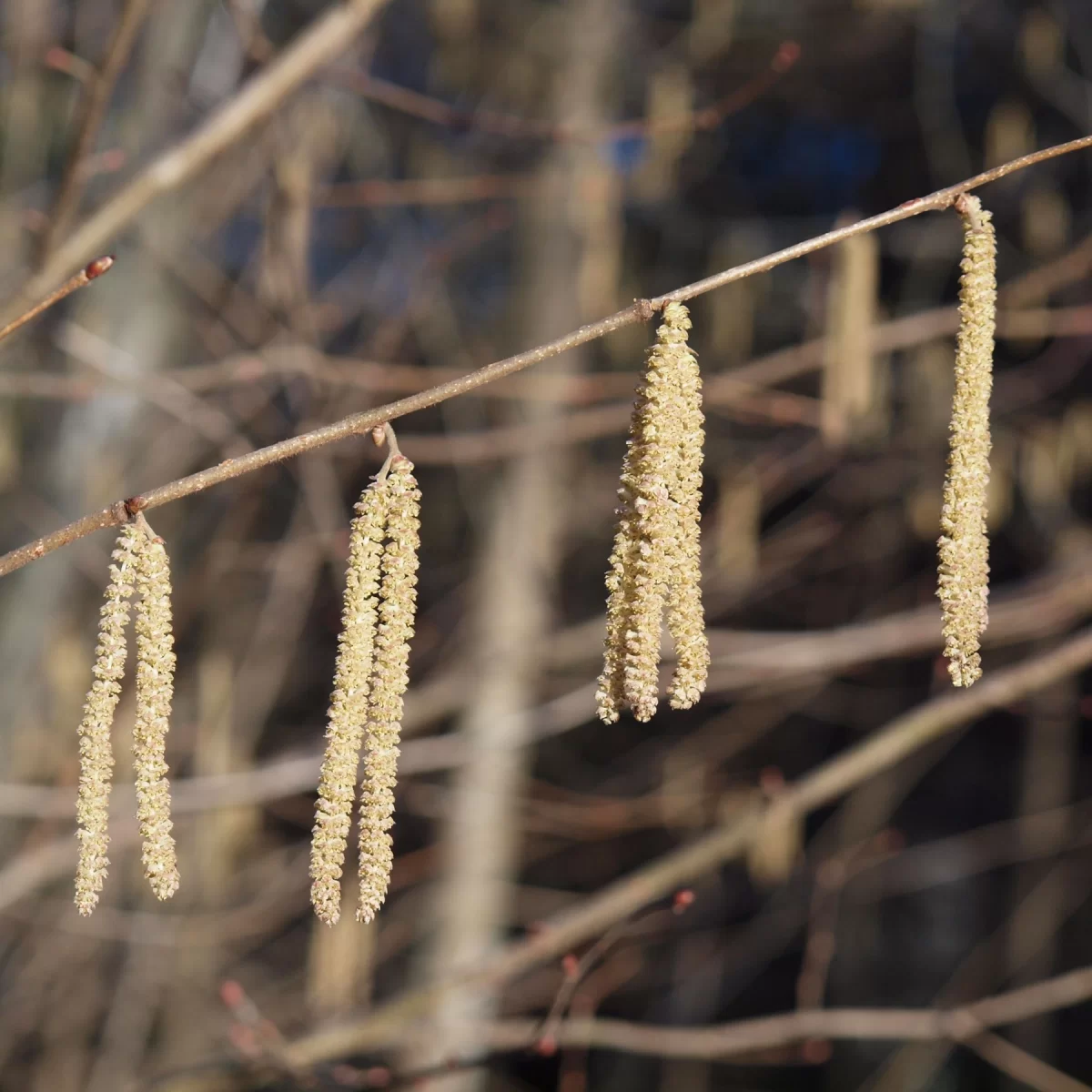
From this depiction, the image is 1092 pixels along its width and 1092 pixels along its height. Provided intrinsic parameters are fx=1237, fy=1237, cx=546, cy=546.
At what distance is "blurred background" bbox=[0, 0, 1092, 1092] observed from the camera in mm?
2191

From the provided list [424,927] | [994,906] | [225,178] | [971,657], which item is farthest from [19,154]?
[994,906]

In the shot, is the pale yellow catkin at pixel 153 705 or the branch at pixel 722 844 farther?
the branch at pixel 722 844

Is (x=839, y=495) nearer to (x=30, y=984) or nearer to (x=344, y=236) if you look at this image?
(x=344, y=236)

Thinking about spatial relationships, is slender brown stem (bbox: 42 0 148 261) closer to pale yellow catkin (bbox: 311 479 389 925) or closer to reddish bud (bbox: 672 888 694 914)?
pale yellow catkin (bbox: 311 479 389 925)

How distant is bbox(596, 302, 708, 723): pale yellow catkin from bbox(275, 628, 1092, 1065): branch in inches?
35.5

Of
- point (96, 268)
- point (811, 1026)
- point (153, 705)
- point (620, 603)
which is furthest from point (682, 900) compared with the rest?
point (96, 268)

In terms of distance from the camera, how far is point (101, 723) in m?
0.91

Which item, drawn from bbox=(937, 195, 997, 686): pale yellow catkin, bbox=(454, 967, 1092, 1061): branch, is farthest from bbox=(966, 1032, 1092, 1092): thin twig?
bbox=(937, 195, 997, 686): pale yellow catkin

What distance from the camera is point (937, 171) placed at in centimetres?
476

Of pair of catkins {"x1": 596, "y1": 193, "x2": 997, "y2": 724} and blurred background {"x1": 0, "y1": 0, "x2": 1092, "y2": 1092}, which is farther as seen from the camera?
blurred background {"x1": 0, "y1": 0, "x2": 1092, "y2": 1092}

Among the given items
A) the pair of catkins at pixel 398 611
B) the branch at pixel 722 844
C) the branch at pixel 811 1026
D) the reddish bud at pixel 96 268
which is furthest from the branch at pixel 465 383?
the branch at pixel 811 1026

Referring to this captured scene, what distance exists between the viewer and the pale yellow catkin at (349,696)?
88 centimetres

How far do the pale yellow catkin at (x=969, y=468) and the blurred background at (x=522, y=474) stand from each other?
3.13ft

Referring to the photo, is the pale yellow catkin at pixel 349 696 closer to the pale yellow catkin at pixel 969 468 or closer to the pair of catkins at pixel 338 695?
the pair of catkins at pixel 338 695
